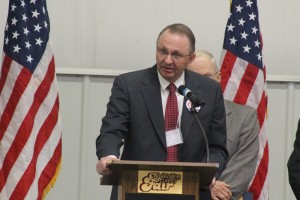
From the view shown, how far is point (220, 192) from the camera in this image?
582 cm

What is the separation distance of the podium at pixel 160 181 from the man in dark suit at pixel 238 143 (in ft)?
4.04

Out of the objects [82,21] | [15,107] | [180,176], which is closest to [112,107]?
[180,176]

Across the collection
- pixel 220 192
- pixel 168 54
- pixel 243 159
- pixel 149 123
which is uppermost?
pixel 168 54

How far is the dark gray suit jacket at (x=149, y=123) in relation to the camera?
520cm

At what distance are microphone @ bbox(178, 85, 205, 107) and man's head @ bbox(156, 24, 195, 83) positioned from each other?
Answer: 0.21 meters

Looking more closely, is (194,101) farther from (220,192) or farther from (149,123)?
(220,192)

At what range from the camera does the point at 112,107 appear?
5223mm

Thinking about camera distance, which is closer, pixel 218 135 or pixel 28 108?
pixel 218 135

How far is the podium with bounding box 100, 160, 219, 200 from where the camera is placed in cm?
468

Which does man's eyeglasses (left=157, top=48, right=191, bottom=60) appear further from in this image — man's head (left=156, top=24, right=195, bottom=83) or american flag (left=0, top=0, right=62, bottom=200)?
american flag (left=0, top=0, right=62, bottom=200)

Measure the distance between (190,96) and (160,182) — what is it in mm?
513

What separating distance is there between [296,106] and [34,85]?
8.06 ft

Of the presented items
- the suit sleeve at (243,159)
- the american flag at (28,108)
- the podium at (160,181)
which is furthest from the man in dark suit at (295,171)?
the american flag at (28,108)

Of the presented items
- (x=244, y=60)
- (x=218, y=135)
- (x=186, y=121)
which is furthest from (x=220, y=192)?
(x=244, y=60)
